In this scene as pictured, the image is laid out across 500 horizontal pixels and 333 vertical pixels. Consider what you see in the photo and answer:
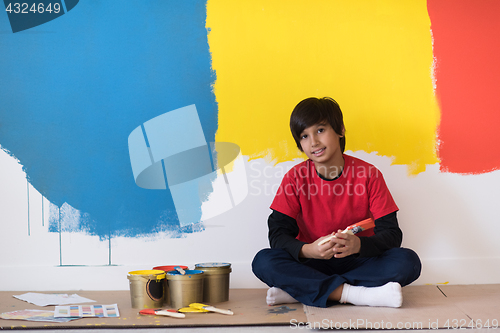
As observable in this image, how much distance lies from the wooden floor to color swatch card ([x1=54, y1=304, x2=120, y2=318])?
26 mm

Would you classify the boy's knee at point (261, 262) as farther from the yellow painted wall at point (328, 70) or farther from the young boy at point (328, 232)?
the yellow painted wall at point (328, 70)

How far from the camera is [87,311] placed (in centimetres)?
114

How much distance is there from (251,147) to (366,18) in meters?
0.66

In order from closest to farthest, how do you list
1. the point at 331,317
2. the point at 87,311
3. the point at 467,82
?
the point at 331,317, the point at 87,311, the point at 467,82

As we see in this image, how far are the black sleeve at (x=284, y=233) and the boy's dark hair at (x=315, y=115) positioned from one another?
268 millimetres

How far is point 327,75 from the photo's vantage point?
5.12 ft

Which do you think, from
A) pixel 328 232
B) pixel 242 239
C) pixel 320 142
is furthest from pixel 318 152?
pixel 242 239

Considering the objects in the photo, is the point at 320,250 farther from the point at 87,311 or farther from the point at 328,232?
the point at 87,311

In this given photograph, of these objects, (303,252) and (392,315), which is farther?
(303,252)

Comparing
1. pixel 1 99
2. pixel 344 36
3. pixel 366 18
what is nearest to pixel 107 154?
pixel 1 99

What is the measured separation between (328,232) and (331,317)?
1.18 ft

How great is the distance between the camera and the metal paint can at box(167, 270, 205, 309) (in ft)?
3.92

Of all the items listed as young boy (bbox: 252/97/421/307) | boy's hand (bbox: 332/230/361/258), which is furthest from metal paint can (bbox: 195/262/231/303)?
boy's hand (bbox: 332/230/361/258)

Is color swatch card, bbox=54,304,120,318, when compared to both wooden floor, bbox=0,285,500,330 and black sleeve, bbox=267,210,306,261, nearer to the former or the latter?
wooden floor, bbox=0,285,500,330
